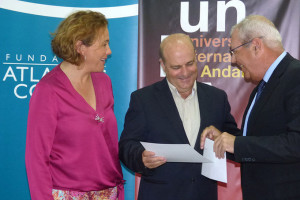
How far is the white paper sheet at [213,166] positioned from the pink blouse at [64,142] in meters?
0.64

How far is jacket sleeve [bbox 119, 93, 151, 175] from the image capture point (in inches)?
106

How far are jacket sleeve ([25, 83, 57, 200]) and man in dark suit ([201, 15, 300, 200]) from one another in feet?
3.53

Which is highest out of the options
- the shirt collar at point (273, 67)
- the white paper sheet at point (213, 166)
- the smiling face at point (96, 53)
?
the smiling face at point (96, 53)

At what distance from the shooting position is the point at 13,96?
4125 millimetres

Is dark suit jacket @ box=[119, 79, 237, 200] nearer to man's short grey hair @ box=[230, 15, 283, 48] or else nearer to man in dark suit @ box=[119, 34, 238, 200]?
man in dark suit @ box=[119, 34, 238, 200]

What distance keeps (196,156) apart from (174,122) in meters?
0.46

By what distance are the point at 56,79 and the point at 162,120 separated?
2.73 feet

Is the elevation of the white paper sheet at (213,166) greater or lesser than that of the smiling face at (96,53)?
lesser

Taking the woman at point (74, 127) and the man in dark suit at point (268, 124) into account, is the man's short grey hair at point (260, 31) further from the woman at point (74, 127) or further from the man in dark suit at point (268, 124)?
the woman at point (74, 127)

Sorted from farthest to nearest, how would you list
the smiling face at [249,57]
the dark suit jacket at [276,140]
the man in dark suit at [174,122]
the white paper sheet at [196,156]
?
the man in dark suit at [174,122] → the smiling face at [249,57] → the white paper sheet at [196,156] → the dark suit jacket at [276,140]

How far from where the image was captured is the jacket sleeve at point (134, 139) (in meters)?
2.69

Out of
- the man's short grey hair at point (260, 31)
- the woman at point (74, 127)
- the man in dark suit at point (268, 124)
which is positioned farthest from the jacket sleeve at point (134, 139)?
the man's short grey hair at point (260, 31)

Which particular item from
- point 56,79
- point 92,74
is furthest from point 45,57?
point 56,79

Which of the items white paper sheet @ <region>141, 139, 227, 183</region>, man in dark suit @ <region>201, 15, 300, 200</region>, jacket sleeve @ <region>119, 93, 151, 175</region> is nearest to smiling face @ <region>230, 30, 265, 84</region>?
man in dark suit @ <region>201, 15, 300, 200</region>
